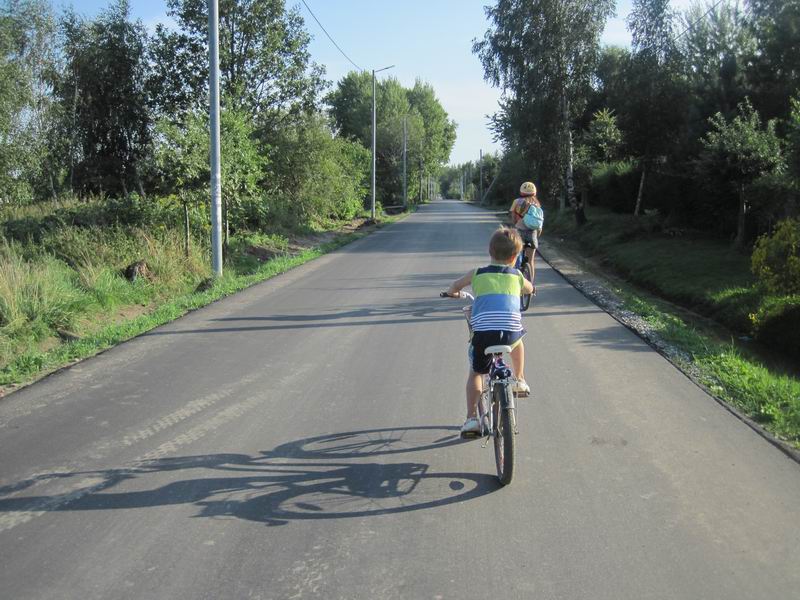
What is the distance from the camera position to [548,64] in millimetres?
27125

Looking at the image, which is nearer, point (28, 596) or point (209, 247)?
point (28, 596)

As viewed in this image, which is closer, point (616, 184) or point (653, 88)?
point (653, 88)

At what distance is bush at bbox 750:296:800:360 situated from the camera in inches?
394

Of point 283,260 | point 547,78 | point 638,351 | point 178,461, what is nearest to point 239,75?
point 547,78

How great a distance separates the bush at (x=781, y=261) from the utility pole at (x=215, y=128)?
10153 millimetres

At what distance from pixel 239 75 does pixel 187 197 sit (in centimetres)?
1572

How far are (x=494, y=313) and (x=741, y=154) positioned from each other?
13955mm

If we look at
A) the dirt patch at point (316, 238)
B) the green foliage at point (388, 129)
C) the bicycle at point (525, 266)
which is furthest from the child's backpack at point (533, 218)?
the green foliage at point (388, 129)

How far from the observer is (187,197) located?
50.3 ft

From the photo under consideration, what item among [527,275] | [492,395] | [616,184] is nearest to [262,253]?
[527,275]

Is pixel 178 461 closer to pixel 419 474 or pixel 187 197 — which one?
pixel 419 474

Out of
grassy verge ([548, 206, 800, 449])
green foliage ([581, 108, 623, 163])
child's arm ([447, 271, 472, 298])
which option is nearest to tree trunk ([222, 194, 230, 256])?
grassy verge ([548, 206, 800, 449])

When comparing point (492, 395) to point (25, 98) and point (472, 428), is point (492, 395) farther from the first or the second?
point (25, 98)

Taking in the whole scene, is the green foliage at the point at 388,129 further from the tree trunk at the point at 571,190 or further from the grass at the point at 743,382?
the grass at the point at 743,382
